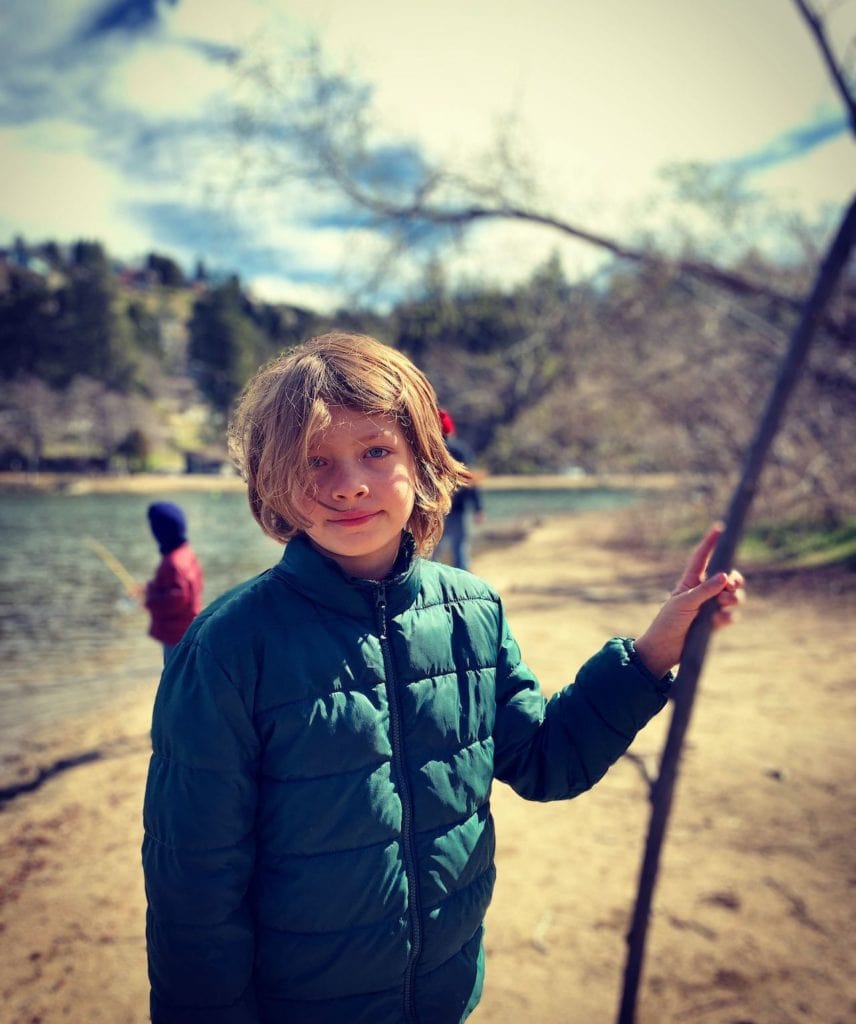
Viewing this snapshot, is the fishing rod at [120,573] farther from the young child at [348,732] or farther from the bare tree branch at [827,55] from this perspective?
the bare tree branch at [827,55]

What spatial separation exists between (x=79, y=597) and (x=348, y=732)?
1225cm

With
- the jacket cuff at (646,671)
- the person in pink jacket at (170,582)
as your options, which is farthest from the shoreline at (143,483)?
the jacket cuff at (646,671)

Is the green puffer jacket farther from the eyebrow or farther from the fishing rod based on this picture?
the fishing rod

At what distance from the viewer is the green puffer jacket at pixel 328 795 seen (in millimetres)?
1098

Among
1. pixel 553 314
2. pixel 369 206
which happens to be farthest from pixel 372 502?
pixel 553 314

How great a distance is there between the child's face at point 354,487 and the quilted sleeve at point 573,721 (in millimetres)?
369

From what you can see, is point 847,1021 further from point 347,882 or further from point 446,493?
point 446,493

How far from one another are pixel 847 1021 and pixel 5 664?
331 inches

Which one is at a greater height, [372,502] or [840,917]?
[372,502]

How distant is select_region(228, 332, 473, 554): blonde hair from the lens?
124cm

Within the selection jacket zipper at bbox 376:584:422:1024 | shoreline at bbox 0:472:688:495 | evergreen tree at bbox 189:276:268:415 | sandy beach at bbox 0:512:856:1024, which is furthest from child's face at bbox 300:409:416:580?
shoreline at bbox 0:472:688:495

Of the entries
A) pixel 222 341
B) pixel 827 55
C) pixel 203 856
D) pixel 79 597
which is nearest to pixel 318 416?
pixel 203 856

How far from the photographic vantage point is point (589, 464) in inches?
496

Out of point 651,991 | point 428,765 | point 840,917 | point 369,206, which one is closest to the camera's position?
point 428,765
